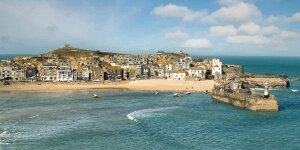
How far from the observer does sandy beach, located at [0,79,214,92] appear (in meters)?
109

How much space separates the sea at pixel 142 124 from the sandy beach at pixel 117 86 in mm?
17859

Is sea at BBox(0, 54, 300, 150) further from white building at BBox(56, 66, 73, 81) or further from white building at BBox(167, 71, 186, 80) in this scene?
white building at BBox(167, 71, 186, 80)

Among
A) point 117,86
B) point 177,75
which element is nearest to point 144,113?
point 117,86

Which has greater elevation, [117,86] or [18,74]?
[18,74]

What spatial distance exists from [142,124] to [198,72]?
7637cm

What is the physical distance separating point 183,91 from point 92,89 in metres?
22.6

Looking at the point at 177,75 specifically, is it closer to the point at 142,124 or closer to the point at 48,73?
the point at 48,73

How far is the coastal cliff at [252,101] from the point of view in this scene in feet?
239

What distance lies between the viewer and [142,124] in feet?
199

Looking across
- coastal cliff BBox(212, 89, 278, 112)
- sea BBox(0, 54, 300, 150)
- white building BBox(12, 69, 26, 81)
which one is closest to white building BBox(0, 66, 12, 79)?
white building BBox(12, 69, 26, 81)

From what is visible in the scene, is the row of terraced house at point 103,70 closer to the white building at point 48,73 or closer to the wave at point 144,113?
the white building at point 48,73

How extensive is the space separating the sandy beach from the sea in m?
17.9

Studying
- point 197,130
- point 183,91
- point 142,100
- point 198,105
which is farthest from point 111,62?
point 197,130

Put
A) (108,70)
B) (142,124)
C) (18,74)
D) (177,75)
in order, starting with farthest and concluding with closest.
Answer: (177,75), (108,70), (18,74), (142,124)
